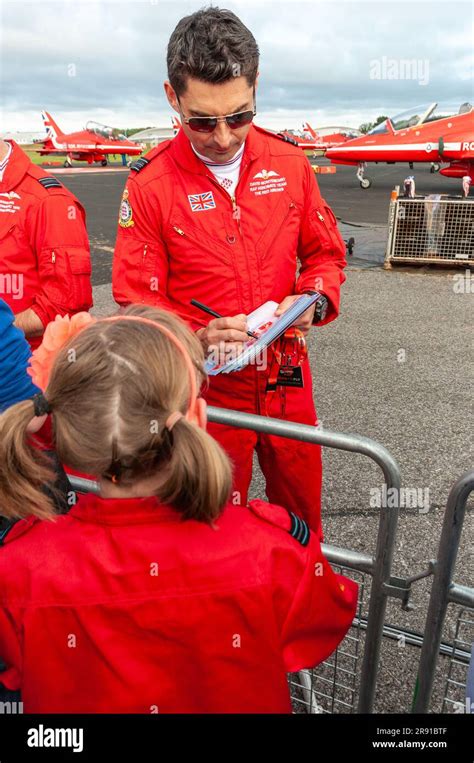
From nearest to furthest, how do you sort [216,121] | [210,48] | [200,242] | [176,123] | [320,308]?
[210,48]
[216,121]
[200,242]
[320,308]
[176,123]

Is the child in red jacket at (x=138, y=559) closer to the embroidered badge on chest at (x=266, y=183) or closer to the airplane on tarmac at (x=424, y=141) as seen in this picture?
the embroidered badge on chest at (x=266, y=183)

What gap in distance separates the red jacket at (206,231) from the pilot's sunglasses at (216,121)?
16cm

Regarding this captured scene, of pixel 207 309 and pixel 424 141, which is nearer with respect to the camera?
pixel 207 309

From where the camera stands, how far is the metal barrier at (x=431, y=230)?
8.15 metres

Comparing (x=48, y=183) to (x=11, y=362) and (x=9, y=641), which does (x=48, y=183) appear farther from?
(x=9, y=641)

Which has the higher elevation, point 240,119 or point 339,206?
point 339,206

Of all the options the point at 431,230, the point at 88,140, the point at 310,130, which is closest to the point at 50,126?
the point at 88,140

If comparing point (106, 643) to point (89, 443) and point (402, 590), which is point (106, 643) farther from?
point (402, 590)

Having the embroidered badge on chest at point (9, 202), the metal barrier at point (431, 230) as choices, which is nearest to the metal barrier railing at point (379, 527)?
the embroidered badge on chest at point (9, 202)

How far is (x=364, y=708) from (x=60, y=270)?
6.90ft

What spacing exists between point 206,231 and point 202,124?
37 centimetres

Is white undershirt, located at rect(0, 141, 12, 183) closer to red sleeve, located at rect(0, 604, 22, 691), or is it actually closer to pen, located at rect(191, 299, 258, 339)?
pen, located at rect(191, 299, 258, 339)

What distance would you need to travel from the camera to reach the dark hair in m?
1.86

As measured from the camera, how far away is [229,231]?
2137 millimetres
